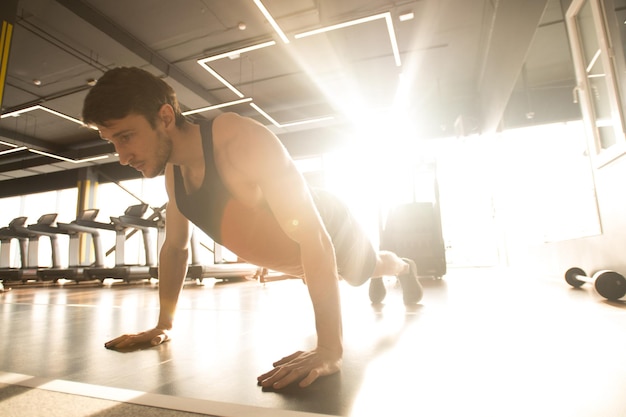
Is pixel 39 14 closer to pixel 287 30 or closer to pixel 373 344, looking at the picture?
pixel 287 30

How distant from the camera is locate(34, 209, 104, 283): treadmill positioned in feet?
20.5

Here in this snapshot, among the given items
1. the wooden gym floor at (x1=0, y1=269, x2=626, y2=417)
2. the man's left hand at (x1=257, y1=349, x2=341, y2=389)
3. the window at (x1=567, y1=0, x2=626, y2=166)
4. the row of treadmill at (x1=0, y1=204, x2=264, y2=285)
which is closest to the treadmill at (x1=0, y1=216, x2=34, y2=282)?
the row of treadmill at (x1=0, y1=204, x2=264, y2=285)

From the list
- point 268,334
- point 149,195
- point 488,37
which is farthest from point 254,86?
point 268,334

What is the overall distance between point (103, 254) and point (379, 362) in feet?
24.5

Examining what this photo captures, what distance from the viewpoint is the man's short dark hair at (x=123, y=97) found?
40.1 inches

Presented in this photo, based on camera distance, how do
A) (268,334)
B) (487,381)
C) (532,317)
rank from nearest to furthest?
(487,381), (268,334), (532,317)

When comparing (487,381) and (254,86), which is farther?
(254,86)

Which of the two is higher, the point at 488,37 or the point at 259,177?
the point at 488,37

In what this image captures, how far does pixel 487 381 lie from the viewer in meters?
0.80

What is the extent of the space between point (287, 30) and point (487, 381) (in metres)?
5.00

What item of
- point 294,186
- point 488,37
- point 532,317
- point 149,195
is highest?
point 488,37

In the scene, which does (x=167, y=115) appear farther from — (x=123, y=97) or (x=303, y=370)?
(x=303, y=370)

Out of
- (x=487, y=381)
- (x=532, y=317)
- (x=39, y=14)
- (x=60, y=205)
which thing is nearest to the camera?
(x=487, y=381)

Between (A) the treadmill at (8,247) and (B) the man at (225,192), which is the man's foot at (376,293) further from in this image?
(A) the treadmill at (8,247)
